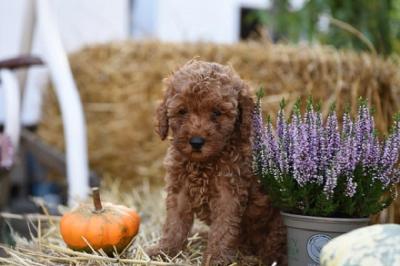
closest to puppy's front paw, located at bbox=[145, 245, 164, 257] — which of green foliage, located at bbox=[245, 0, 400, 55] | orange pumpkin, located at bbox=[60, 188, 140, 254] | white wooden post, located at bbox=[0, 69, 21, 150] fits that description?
orange pumpkin, located at bbox=[60, 188, 140, 254]

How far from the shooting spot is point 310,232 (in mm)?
2068

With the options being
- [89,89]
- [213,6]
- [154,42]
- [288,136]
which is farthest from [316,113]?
[213,6]

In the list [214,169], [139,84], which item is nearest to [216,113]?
[214,169]

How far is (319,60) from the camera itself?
13.0ft

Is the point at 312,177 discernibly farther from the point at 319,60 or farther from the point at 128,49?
the point at 128,49

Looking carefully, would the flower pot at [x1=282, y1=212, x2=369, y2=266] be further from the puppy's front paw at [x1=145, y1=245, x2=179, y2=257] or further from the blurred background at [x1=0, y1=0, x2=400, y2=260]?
the blurred background at [x1=0, y1=0, x2=400, y2=260]

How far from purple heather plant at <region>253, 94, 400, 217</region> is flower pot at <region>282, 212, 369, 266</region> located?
4 cm

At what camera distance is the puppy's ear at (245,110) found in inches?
87.0

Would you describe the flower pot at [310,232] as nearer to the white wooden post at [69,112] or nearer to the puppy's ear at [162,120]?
the puppy's ear at [162,120]

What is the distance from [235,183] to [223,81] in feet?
1.26

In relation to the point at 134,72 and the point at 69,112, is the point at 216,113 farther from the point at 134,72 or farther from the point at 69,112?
the point at 134,72

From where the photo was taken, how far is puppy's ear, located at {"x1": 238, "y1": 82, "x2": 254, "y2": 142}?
2211mm

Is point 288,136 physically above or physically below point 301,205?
above

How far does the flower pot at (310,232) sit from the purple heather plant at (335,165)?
1.5 inches
